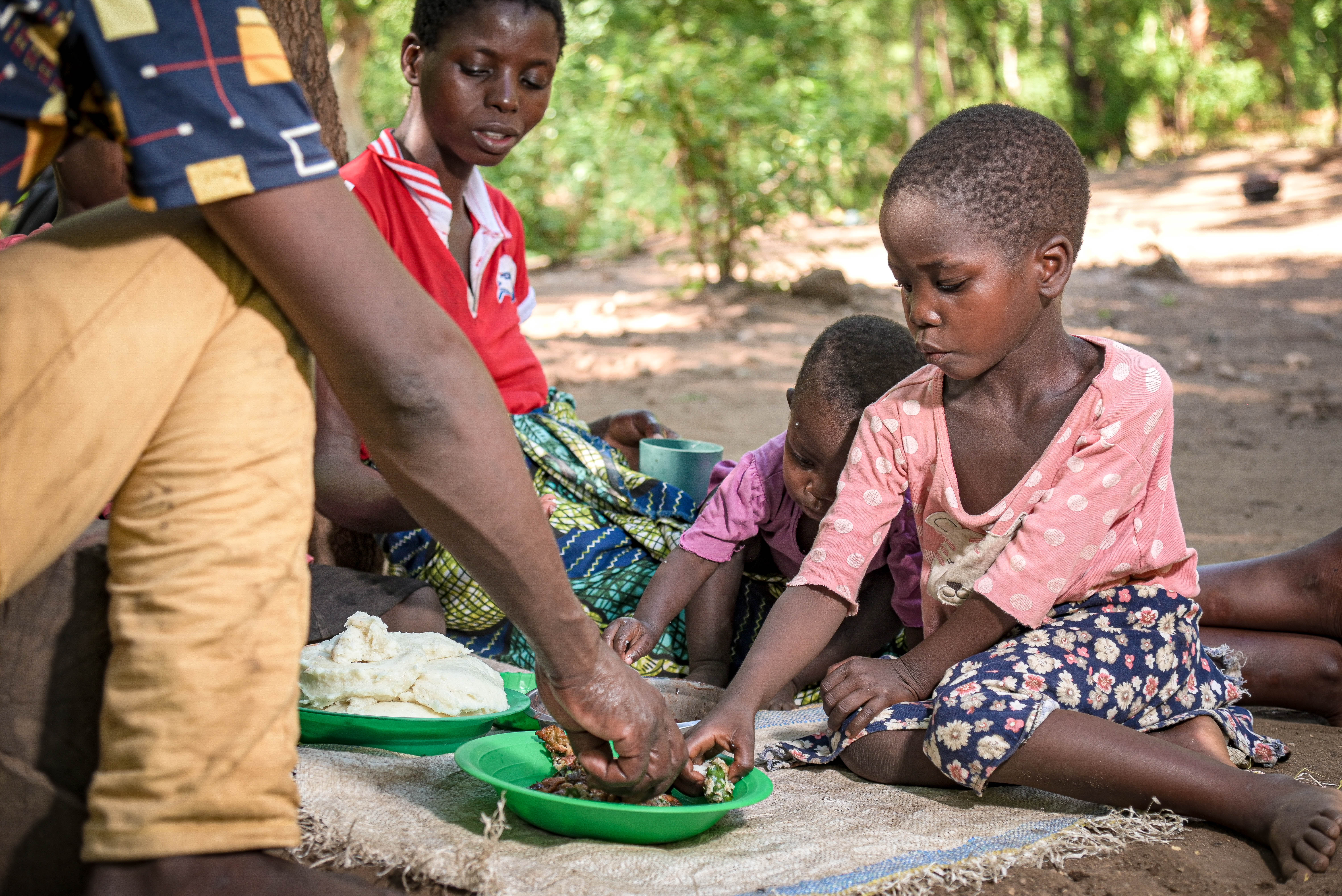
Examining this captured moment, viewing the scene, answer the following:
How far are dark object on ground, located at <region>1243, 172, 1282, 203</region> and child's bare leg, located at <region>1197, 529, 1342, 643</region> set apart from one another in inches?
434

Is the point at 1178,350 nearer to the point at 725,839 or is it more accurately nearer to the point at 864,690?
the point at 864,690

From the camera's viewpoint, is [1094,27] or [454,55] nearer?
[454,55]

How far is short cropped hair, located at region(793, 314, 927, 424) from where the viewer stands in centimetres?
260

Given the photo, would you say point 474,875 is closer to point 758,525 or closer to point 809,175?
point 758,525

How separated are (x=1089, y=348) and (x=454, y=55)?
1.73 meters

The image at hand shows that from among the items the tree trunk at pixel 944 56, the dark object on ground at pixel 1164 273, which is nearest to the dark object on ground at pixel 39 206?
the dark object on ground at pixel 1164 273

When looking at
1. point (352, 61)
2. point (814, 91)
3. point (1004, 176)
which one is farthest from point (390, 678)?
point (352, 61)

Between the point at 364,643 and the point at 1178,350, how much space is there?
6.48 metres

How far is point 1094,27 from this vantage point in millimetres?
19016

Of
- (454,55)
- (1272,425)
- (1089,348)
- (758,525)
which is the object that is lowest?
(1272,425)

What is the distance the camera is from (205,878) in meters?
1.20

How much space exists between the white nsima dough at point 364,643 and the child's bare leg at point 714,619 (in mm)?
825

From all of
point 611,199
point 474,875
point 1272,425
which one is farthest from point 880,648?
point 611,199

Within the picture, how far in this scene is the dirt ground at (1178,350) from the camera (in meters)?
2.28
